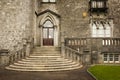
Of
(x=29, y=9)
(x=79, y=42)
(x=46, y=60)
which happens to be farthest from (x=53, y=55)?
(x=29, y=9)

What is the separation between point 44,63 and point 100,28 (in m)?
11.4

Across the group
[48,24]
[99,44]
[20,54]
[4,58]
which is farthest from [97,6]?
[4,58]

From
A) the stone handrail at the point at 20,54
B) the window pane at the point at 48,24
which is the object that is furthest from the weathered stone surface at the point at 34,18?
the stone handrail at the point at 20,54

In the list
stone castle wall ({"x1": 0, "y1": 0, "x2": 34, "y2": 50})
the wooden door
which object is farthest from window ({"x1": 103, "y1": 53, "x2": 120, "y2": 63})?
stone castle wall ({"x1": 0, "y1": 0, "x2": 34, "y2": 50})

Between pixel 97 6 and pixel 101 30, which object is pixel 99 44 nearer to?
pixel 101 30

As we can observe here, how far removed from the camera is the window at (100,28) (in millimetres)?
26683

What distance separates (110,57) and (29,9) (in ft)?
31.5

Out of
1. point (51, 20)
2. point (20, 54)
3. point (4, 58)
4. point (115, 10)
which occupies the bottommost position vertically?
point (4, 58)

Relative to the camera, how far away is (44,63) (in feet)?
59.0

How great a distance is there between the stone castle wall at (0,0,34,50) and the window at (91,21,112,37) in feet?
27.0

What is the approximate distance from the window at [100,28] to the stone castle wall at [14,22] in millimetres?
8231

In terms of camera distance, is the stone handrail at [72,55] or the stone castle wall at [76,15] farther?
the stone castle wall at [76,15]

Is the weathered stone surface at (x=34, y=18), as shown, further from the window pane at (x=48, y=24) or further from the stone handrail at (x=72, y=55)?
the stone handrail at (x=72, y=55)

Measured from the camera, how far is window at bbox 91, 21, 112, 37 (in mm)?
26683
